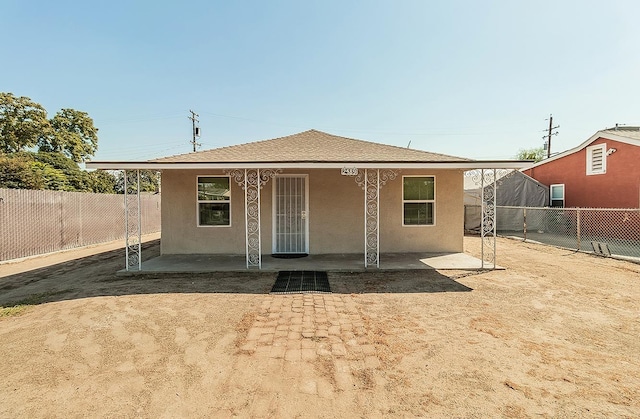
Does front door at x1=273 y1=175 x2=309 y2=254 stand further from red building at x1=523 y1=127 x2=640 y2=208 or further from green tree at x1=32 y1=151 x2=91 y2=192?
green tree at x1=32 y1=151 x2=91 y2=192

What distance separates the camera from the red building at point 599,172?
482 inches

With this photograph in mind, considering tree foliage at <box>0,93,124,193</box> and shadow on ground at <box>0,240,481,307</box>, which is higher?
tree foliage at <box>0,93,124,193</box>

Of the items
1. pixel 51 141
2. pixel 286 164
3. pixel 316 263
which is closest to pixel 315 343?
pixel 286 164

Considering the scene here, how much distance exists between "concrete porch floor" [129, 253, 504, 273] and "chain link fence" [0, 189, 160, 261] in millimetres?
4555

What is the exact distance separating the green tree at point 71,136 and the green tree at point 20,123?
3.42 ft

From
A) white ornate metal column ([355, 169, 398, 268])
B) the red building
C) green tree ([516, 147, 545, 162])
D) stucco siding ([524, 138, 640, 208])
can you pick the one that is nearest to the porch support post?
white ornate metal column ([355, 169, 398, 268])

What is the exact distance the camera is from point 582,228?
13.4 m

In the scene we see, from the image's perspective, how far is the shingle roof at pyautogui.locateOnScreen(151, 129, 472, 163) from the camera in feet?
24.2

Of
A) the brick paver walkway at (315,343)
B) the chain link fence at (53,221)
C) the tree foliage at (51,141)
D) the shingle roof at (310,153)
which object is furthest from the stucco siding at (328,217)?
the tree foliage at (51,141)

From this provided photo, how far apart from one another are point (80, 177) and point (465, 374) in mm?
26419

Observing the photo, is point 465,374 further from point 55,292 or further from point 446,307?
point 55,292

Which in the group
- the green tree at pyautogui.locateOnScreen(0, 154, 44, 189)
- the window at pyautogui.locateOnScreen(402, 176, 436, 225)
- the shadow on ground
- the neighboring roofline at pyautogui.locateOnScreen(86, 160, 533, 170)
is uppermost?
the green tree at pyautogui.locateOnScreen(0, 154, 44, 189)

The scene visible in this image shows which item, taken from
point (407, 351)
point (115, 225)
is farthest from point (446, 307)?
point (115, 225)

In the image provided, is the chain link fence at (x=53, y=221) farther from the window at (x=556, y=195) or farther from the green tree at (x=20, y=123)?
the window at (x=556, y=195)
